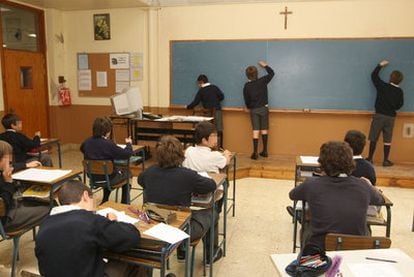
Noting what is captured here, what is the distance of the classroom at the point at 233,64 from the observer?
5.87 meters

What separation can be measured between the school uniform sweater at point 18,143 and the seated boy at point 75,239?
2.66 metres

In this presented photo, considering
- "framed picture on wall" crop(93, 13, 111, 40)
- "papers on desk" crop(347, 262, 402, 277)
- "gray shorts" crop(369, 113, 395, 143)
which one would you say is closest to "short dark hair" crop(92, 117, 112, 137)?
"papers on desk" crop(347, 262, 402, 277)

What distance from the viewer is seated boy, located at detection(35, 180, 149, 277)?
5.10 feet

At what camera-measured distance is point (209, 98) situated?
6309 mm

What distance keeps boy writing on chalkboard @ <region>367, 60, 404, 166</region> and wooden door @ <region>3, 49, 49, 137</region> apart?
19.1 ft

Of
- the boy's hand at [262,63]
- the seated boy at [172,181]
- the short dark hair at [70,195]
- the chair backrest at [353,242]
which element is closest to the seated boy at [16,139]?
the seated boy at [172,181]

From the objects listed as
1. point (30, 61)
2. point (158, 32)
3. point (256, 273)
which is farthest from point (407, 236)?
point (30, 61)

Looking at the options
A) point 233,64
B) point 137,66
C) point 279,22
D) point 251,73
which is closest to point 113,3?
point 137,66

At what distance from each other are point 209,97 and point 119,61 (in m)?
1.98

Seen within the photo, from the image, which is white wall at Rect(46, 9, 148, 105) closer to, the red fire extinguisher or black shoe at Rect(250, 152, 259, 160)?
the red fire extinguisher

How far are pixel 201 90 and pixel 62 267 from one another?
16.4 ft

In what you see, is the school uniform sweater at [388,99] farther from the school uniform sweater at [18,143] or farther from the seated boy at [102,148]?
the school uniform sweater at [18,143]

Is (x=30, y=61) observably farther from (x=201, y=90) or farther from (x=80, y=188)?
(x=80, y=188)

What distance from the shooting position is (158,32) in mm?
6727
